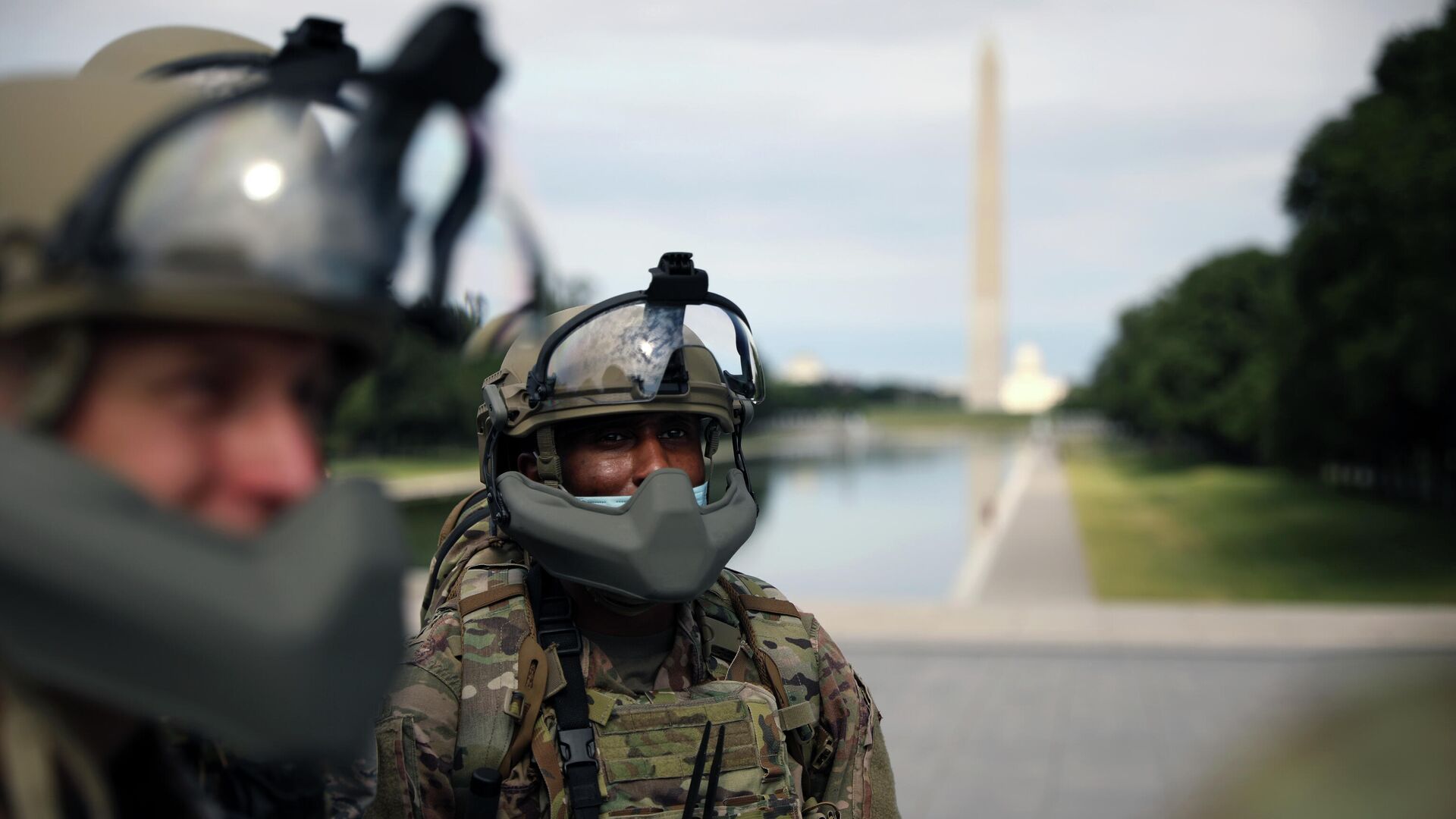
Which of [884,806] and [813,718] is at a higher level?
[813,718]

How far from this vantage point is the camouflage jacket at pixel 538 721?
2480mm

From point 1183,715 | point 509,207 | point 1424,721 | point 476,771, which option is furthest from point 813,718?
point 1183,715

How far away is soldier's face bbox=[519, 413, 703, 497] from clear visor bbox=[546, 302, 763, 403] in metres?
0.11

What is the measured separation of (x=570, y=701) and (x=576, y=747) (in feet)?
0.35

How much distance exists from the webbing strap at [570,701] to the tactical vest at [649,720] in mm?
18

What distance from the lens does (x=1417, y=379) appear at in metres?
18.2

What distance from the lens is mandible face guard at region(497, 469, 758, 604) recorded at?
266cm

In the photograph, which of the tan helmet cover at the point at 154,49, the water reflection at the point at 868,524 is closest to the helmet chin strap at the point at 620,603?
the water reflection at the point at 868,524

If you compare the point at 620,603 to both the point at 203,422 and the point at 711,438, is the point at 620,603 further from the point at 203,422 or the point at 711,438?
the point at 203,422

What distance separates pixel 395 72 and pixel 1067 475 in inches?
2102

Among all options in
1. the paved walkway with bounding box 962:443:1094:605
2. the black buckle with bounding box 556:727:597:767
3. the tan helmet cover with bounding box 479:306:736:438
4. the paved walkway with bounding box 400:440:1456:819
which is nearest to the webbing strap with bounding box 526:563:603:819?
the black buckle with bounding box 556:727:597:767

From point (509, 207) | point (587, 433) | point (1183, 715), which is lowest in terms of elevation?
point (1183, 715)

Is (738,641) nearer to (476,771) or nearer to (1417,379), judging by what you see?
(476,771)

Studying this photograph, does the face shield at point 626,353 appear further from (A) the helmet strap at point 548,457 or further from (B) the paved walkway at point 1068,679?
(B) the paved walkway at point 1068,679
